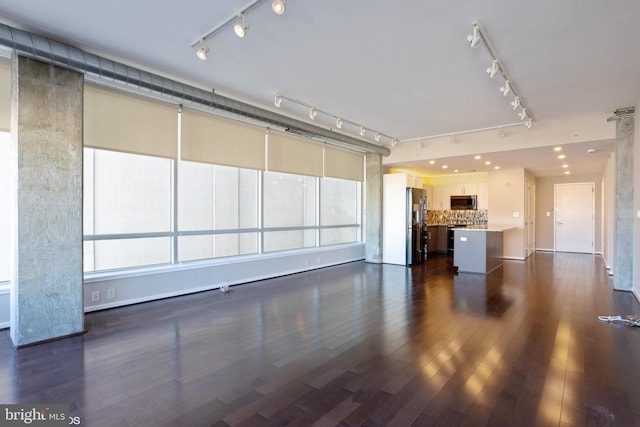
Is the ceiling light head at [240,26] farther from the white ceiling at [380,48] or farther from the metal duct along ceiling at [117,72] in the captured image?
the metal duct along ceiling at [117,72]

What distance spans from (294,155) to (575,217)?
9568 mm

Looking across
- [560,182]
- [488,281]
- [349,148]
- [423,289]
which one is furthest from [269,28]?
[560,182]

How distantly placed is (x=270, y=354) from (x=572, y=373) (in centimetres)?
252

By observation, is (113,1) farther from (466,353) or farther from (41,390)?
(466,353)

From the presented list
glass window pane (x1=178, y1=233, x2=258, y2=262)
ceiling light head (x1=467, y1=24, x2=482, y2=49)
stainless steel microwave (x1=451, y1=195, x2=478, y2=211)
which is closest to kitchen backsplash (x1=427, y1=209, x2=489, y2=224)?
stainless steel microwave (x1=451, y1=195, x2=478, y2=211)

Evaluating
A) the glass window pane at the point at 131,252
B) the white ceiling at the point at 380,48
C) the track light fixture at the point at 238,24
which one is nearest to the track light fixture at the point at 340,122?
the white ceiling at the point at 380,48

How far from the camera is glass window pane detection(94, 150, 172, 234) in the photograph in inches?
173

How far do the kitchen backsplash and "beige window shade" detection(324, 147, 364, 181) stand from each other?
441cm

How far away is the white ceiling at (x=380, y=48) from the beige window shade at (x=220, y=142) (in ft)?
2.29

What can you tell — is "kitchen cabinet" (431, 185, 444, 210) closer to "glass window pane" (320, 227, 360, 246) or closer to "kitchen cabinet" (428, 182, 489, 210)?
"kitchen cabinet" (428, 182, 489, 210)

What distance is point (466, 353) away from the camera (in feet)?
9.79

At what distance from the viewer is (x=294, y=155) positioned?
6719mm

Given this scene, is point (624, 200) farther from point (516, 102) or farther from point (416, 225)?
point (416, 225)

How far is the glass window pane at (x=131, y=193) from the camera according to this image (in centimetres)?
438
